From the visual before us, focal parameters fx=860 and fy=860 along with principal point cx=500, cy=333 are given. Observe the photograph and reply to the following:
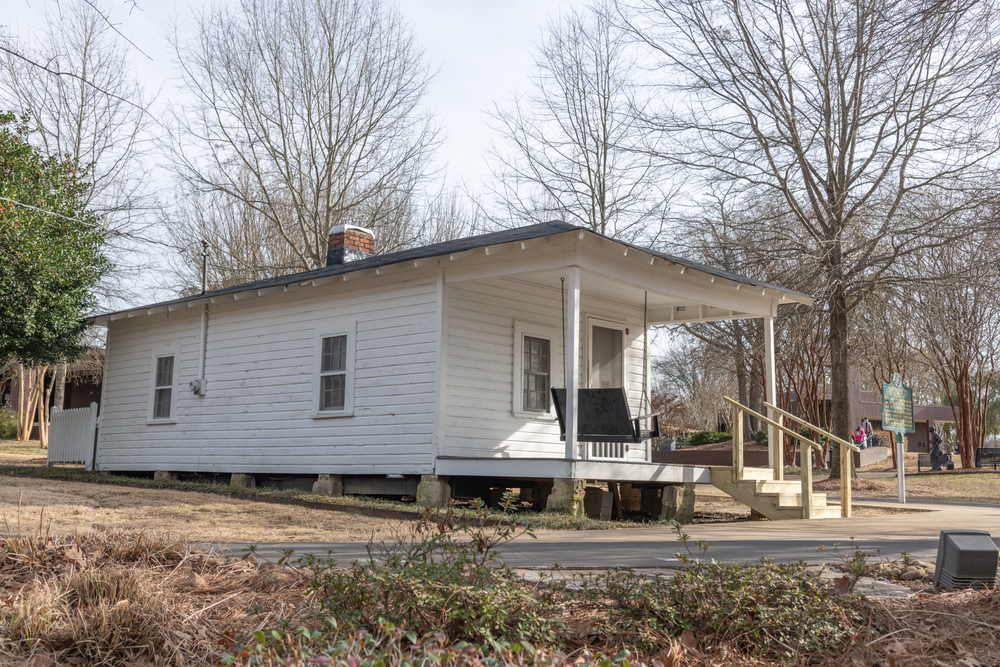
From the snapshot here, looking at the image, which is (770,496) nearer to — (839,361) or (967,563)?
(967,563)

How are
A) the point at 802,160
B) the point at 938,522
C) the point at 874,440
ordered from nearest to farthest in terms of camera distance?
the point at 938,522, the point at 802,160, the point at 874,440

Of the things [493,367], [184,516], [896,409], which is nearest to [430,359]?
[493,367]

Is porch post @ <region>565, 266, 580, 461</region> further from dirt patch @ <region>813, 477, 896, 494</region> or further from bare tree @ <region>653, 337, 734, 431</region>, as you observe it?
bare tree @ <region>653, 337, 734, 431</region>

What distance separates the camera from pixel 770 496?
11.4 meters

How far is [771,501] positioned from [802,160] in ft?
32.6

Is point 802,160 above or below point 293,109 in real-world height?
below

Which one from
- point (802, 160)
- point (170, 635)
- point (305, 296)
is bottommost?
point (170, 635)

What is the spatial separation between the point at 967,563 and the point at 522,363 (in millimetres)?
8118

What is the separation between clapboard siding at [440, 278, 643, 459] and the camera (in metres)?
11.7

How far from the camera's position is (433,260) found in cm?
1105

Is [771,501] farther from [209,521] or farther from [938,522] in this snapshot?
[209,521]

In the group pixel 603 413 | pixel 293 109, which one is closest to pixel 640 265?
pixel 603 413

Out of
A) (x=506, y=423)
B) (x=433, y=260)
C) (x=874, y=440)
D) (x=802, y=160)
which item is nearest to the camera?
(x=433, y=260)

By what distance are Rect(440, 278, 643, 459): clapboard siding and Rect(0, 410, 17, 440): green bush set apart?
1009 inches
